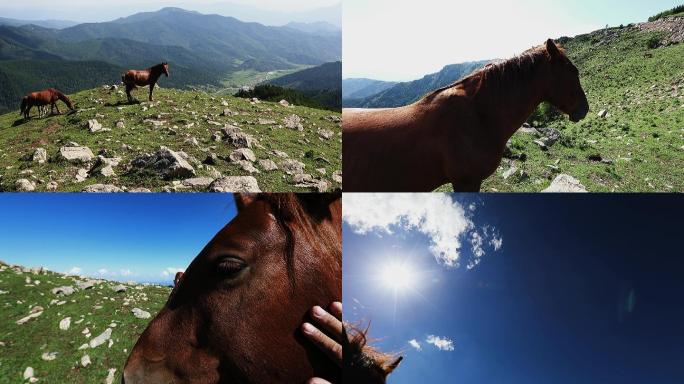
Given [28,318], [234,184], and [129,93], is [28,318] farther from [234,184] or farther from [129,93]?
[129,93]

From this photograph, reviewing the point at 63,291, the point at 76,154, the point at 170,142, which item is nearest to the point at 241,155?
the point at 170,142

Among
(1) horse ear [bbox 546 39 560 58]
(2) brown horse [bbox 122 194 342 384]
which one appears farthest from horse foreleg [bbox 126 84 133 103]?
(2) brown horse [bbox 122 194 342 384]

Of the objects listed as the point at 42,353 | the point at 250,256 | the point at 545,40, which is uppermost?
the point at 545,40

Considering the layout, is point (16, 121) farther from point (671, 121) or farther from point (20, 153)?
point (671, 121)

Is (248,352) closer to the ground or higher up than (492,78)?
closer to the ground

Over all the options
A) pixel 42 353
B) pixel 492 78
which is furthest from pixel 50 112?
pixel 492 78

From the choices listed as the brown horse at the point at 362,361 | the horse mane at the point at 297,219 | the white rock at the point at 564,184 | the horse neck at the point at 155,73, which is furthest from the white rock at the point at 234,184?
the horse neck at the point at 155,73

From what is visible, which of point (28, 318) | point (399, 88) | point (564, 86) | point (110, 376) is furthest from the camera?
point (399, 88)

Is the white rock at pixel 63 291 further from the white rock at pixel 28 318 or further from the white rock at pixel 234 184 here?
the white rock at pixel 234 184
